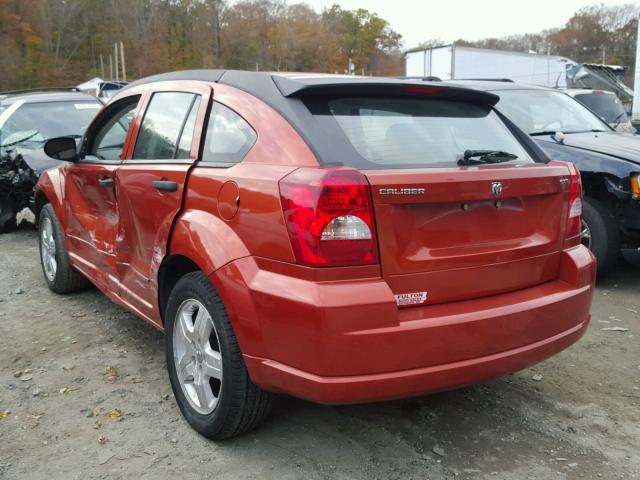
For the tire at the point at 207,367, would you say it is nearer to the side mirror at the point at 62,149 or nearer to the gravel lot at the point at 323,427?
the gravel lot at the point at 323,427

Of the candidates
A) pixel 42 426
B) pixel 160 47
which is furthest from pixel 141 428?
pixel 160 47

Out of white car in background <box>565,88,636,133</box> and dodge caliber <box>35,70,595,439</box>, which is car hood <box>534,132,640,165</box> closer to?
dodge caliber <box>35,70,595,439</box>

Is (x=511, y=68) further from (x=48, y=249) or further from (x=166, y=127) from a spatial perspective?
(x=166, y=127)

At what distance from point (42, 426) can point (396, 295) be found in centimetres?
194

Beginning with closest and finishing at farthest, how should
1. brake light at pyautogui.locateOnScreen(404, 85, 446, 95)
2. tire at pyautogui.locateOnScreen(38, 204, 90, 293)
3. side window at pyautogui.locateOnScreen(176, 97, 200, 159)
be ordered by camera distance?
brake light at pyautogui.locateOnScreen(404, 85, 446, 95) → side window at pyautogui.locateOnScreen(176, 97, 200, 159) → tire at pyautogui.locateOnScreen(38, 204, 90, 293)

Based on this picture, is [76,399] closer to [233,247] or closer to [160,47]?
[233,247]

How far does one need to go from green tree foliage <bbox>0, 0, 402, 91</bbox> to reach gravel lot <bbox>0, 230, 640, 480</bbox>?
66733mm

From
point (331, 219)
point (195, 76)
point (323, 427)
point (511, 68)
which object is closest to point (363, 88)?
point (331, 219)

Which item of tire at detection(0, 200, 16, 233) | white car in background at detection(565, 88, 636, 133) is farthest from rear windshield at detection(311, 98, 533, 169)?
white car in background at detection(565, 88, 636, 133)

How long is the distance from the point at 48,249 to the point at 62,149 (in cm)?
121

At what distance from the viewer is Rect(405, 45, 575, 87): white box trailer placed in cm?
2455

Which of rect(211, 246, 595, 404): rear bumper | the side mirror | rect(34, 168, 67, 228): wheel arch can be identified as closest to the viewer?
rect(211, 246, 595, 404): rear bumper

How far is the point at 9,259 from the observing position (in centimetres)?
662

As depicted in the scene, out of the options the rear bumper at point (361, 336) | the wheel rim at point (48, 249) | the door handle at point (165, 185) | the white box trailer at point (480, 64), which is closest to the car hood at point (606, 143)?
the rear bumper at point (361, 336)
